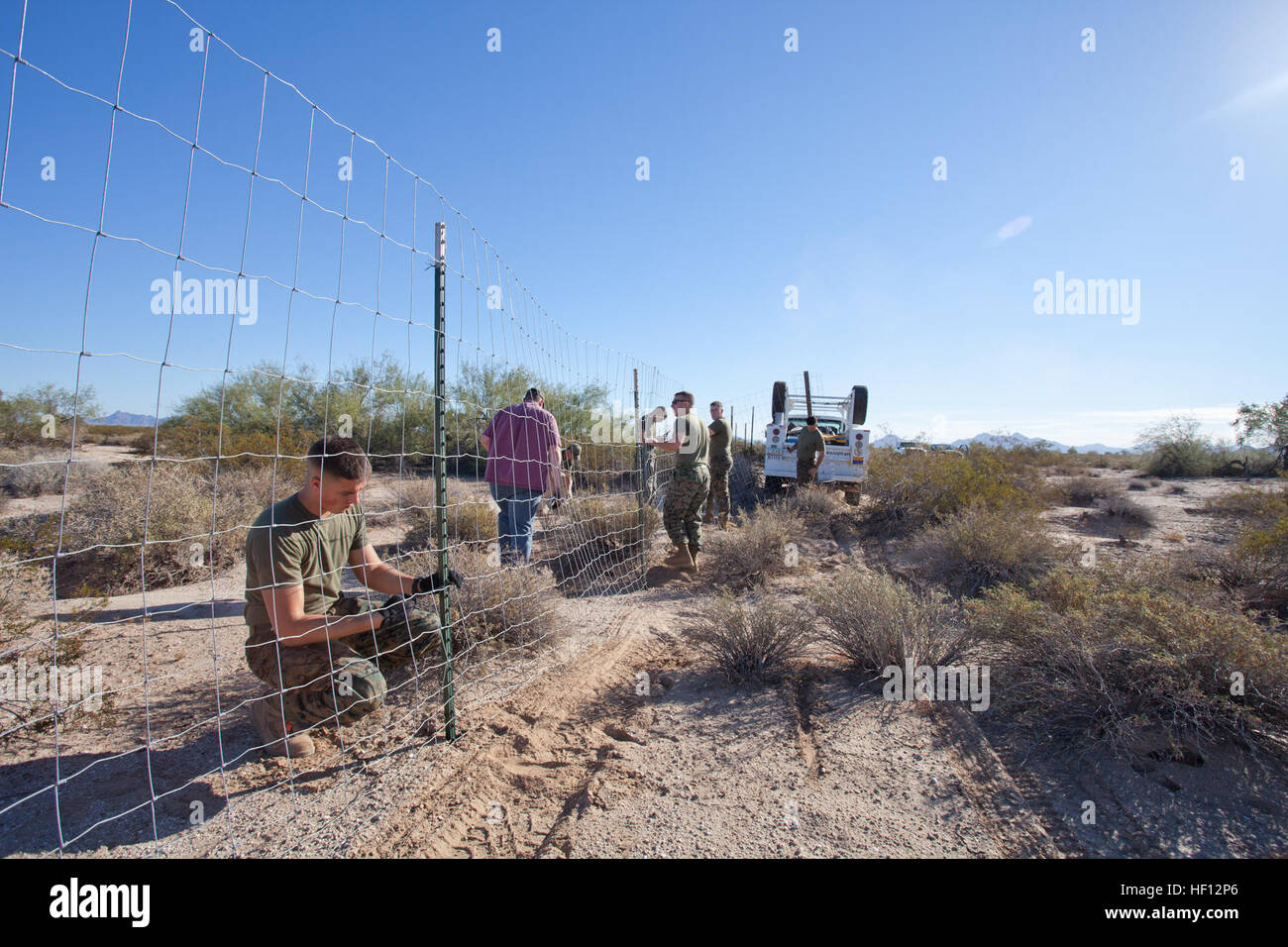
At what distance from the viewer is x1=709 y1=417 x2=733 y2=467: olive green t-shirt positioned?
8617mm

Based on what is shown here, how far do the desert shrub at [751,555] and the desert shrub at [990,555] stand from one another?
4.99ft

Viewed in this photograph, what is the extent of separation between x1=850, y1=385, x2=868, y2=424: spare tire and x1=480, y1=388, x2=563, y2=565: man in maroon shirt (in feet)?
28.9

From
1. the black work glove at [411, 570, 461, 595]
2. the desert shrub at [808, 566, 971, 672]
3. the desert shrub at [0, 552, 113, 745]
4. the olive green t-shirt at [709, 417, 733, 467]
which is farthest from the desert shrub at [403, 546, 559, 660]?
the olive green t-shirt at [709, 417, 733, 467]

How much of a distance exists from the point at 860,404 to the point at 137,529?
1166cm

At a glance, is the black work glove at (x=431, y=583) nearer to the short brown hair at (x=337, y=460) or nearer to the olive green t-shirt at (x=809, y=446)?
the short brown hair at (x=337, y=460)

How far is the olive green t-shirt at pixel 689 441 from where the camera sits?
6.62 meters

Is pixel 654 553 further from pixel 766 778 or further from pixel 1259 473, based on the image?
pixel 1259 473

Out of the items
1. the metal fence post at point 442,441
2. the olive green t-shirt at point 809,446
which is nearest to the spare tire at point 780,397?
the olive green t-shirt at point 809,446

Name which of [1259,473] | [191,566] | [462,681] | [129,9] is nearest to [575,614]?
[462,681]

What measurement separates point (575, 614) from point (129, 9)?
4.30m

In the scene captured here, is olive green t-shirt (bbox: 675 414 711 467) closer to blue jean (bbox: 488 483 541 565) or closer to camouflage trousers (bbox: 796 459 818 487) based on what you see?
blue jean (bbox: 488 483 541 565)

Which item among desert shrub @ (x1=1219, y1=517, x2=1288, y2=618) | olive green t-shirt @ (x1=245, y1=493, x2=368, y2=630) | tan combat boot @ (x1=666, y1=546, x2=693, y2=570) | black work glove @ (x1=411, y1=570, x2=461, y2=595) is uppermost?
olive green t-shirt @ (x1=245, y1=493, x2=368, y2=630)

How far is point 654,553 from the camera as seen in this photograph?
296 inches
